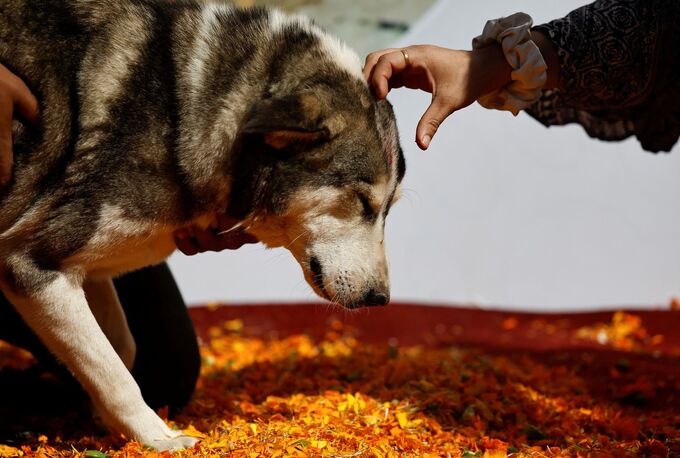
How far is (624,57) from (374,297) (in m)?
1.44

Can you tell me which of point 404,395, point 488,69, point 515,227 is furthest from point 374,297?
point 515,227

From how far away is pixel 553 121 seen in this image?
12.4ft

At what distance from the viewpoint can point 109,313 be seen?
3143mm

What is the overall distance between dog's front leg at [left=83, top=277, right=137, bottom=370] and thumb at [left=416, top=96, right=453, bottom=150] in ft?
4.39

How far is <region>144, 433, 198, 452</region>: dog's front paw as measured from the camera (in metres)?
2.61

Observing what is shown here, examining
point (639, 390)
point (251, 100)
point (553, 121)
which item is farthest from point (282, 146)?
point (639, 390)

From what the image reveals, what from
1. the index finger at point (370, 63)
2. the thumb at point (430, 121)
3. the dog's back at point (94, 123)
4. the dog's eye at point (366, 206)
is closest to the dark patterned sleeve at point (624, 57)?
the thumb at point (430, 121)

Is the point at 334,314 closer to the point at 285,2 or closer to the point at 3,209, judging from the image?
the point at 285,2

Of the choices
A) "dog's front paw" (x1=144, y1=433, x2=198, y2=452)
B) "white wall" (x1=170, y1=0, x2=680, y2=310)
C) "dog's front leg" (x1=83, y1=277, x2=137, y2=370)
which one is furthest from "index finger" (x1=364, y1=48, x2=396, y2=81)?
"white wall" (x1=170, y1=0, x2=680, y2=310)

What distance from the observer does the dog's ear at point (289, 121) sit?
2439mm

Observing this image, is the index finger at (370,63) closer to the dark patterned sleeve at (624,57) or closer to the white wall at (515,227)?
the dark patterned sleeve at (624,57)

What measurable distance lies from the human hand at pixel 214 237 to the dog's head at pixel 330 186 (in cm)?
7

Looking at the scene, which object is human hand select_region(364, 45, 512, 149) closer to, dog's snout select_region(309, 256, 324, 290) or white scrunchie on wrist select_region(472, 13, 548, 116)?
white scrunchie on wrist select_region(472, 13, 548, 116)

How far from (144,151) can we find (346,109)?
0.68 m
